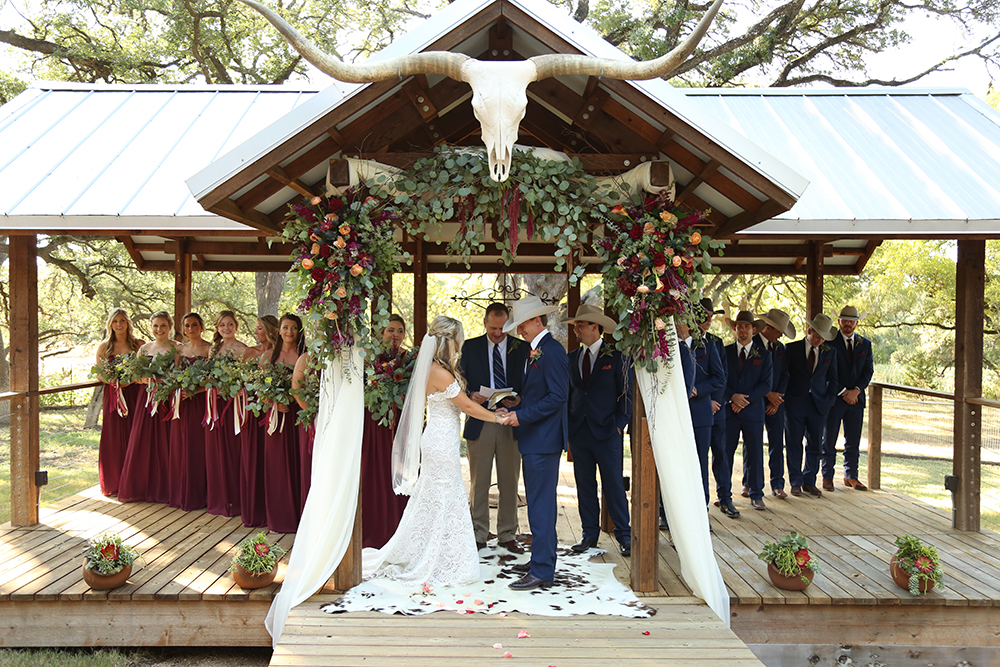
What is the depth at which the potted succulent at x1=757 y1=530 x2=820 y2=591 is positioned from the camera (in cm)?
484

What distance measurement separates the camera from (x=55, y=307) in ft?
62.2

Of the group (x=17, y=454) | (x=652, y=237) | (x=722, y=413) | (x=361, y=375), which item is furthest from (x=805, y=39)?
(x=17, y=454)

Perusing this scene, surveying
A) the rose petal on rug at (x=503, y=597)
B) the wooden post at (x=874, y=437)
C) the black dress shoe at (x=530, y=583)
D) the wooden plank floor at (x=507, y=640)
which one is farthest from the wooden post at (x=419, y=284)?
the wooden post at (x=874, y=437)

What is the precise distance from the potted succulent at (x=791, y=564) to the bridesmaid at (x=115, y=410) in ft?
19.0

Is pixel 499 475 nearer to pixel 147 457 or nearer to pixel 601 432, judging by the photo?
pixel 601 432

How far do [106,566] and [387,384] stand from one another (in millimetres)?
2176

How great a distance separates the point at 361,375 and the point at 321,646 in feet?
5.24

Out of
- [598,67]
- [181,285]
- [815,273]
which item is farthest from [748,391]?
[181,285]

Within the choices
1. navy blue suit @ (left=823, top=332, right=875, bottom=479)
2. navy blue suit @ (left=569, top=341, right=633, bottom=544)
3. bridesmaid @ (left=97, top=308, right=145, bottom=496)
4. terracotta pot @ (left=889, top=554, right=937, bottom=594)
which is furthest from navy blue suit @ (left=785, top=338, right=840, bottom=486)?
bridesmaid @ (left=97, top=308, right=145, bottom=496)

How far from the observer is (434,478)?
4977 mm

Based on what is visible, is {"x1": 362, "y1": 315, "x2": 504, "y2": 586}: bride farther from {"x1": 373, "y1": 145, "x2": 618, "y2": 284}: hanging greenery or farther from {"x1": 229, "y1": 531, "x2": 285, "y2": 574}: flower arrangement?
{"x1": 373, "y1": 145, "x2": 618, "y2": 284}: hanging greenery

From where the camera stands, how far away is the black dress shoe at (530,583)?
473 cm

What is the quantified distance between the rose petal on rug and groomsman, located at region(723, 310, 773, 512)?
269 cm

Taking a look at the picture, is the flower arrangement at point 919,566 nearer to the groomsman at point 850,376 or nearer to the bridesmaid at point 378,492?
the groomsman at point 850,376
